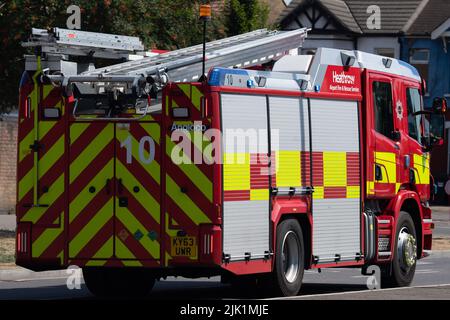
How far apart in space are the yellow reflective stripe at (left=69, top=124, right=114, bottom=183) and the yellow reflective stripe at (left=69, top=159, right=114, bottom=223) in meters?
0.17

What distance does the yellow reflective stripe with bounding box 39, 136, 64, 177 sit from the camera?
15328 millimetres

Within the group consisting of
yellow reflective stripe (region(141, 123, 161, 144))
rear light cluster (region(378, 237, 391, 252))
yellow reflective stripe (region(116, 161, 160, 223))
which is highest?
yellow reflective stripe (region(141, 123, 161, 144))

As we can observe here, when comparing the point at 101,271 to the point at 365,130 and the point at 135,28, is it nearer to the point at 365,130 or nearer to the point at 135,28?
the point at 365,130

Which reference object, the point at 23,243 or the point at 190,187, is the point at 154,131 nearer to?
the point at 190,187

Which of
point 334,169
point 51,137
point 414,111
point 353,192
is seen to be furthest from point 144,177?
point 414,111

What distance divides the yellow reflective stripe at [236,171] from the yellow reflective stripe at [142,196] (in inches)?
30.8

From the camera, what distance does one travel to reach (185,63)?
1567 cm

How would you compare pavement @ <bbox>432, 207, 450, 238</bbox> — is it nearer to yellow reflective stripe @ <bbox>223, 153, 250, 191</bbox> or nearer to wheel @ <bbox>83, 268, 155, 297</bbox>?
wheel @ <bbox>83, 268, 155, 297</bbox>

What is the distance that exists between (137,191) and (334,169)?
2.88 metres

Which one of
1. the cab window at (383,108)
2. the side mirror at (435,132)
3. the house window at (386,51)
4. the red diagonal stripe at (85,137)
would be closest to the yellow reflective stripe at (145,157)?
the red diagonal stripe at (85,137)

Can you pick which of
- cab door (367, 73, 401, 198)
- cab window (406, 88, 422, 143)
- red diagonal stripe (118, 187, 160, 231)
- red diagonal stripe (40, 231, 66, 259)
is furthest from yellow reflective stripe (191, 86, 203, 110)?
cab window (406, 88, 422, 143)

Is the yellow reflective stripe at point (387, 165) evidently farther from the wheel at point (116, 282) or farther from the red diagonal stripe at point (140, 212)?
the red diagonal stripe at point (140, 212)

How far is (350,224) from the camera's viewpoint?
676 inches

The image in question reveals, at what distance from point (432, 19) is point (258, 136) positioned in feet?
136
